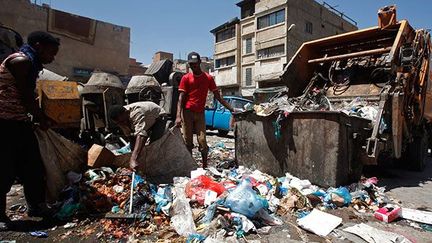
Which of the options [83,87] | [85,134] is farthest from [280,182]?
[83,87]

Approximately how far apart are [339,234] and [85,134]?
14.6ft

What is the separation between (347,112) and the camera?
12.9 ft

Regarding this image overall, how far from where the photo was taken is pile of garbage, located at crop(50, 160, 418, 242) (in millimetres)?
2441

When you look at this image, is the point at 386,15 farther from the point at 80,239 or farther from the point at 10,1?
the point at 10,1

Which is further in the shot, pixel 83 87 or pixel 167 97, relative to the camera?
pixel 167 97

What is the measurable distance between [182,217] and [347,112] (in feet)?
8.85

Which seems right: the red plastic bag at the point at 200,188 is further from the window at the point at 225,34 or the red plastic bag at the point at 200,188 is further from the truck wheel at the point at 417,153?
the window at the point at 225,34

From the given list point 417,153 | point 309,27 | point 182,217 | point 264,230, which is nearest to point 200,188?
point 182,217

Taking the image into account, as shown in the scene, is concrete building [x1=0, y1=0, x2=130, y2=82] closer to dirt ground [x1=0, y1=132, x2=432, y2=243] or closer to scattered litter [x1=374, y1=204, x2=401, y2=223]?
dirt ground [x1=0, y1=132, x2=432, y2=243]

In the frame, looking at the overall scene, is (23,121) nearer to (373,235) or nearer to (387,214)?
(373,235)

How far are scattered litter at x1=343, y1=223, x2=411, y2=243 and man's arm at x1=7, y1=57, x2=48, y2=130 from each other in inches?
118

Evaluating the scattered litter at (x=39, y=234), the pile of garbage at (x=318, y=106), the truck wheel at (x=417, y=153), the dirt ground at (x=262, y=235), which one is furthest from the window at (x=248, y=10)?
the scattered litter at (x=39, y=234)

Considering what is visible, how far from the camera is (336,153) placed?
10.8 ft

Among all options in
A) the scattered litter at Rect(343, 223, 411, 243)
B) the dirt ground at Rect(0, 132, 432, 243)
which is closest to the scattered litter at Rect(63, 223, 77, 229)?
the dirt ground at Rect(0, 132, 432, 243)
